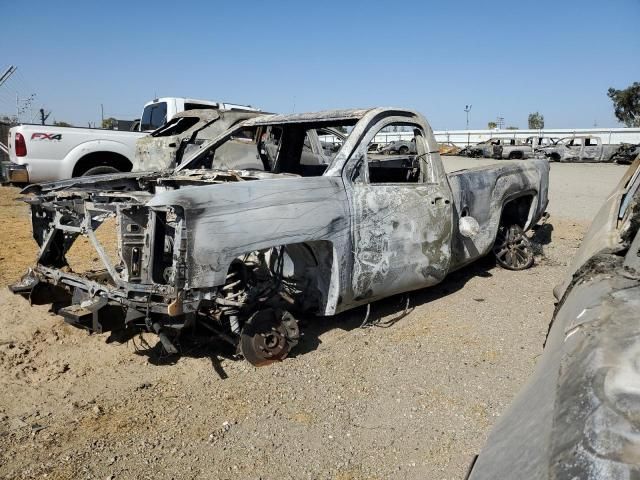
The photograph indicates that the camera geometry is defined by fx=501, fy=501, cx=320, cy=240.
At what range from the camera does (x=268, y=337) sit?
11.6 feet

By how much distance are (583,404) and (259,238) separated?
88.8 inches

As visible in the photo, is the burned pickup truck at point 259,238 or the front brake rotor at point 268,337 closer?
the burned pickup truck at point 259,238

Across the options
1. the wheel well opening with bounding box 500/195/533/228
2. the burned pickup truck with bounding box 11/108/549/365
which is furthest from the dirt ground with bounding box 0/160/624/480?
the wheel well opening with bounding box 500/195/533/228

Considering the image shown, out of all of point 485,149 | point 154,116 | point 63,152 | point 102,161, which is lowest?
point 102,161

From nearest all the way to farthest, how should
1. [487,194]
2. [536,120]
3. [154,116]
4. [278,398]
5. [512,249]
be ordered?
[278,398]
[487,194]
[512,249]
[154,116]
[536,120]

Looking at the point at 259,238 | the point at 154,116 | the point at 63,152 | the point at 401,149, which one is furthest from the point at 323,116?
the point at 401,149

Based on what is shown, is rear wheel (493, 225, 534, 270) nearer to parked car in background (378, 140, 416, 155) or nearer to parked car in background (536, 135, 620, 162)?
parked car in background (378, 140, 416, 155)

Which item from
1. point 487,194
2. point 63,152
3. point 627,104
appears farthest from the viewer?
point 627,104

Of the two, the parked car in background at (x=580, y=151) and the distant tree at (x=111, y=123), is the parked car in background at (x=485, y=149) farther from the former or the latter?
the distant tree at (x=111, y=123)

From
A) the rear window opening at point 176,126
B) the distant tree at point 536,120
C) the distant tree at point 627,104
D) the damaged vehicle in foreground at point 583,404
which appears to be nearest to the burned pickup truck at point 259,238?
the damaged vehicle in foreground at point 583,404

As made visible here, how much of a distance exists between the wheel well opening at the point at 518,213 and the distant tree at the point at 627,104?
187ft

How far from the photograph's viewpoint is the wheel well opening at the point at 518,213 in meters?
6.18

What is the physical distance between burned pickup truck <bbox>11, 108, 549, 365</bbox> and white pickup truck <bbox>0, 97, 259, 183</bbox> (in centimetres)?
465

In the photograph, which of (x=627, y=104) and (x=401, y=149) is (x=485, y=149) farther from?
(x=627, y=104)
